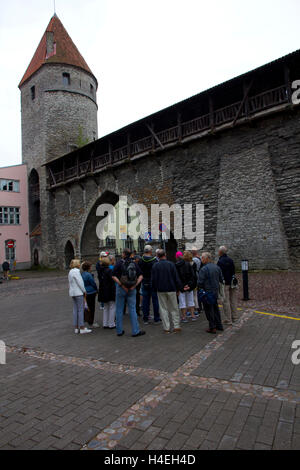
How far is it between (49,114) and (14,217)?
10.8 m

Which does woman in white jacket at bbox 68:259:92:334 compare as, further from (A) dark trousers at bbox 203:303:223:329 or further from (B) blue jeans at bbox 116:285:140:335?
(A) dark trousers at bbox 203:303:223:329

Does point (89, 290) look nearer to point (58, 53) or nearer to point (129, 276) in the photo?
point (129, 276)

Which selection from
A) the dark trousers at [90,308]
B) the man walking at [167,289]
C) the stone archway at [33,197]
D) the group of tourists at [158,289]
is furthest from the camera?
the stone archway at [33,197]

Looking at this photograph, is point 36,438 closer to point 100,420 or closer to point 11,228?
point 100,420

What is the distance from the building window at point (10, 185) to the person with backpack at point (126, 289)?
1165 inches

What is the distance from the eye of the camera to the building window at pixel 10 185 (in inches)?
1243

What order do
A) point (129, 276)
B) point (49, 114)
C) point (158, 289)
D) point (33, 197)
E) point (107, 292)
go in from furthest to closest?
point (33, 197), point (49, 114), point (107, 292), point (158, 289), point (129, 276)

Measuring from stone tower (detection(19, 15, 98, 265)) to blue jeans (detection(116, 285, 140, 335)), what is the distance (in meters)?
26.3

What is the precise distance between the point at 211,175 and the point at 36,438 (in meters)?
15.8

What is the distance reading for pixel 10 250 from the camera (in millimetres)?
31344

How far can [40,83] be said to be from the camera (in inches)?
1232

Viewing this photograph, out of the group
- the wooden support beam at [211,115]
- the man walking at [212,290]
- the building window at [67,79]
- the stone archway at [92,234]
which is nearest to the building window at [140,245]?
the stone archway at [92,234]

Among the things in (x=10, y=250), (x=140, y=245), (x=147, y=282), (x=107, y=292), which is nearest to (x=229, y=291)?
(x=147, y=282)

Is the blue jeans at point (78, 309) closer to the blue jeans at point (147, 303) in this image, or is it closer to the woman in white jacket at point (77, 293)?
the woman in white jacket at point (77, 293)
